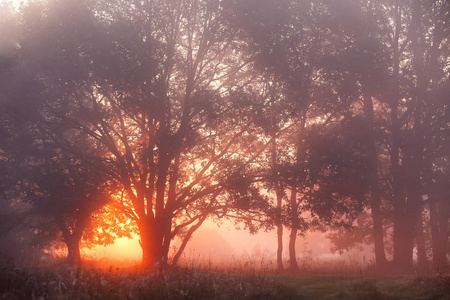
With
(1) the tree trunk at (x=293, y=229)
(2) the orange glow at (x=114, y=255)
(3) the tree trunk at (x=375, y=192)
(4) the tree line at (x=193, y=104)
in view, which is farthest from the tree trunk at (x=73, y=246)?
(3) the tree trunk at (x=375, y=192)

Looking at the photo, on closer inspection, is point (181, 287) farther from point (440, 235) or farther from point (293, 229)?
point (440, 235)

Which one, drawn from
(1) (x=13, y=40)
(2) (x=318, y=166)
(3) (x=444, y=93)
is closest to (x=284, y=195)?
(2) (x=318, y=166)

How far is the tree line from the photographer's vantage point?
57.7 ft

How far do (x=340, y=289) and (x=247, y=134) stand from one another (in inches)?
316

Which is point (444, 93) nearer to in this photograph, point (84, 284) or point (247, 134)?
point (247, 134)

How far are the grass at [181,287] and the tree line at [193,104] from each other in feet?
15.5

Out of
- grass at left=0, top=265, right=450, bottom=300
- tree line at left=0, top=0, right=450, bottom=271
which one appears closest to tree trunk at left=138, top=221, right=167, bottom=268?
tree line at left=0, top=0, right=450, bottom=271

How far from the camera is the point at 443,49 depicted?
2322 centimetres

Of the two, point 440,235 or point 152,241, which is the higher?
point 440,235

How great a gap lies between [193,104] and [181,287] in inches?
321

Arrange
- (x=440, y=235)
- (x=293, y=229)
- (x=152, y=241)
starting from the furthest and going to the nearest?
(x=440, y=235), (x=293, y=229), (x=152, y=241)

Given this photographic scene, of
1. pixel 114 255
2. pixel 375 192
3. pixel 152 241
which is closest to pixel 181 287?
pixel 152 241

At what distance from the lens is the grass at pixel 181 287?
972 cm

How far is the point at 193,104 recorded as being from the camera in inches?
716
